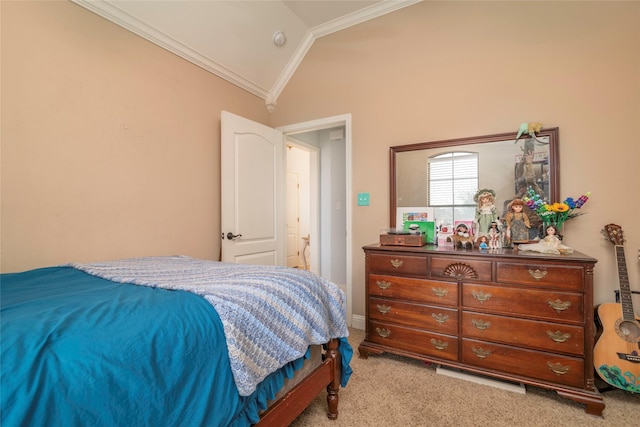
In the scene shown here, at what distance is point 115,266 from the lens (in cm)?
163

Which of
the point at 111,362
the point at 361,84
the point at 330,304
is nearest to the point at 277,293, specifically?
the point at 330,304

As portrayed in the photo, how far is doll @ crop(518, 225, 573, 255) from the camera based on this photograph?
1.87m

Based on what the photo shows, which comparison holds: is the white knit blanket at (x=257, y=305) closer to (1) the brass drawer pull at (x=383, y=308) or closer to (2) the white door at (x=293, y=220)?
(1) the brass drawer pull at (x=383, y=308)

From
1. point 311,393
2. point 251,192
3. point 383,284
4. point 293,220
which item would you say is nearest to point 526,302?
point 383,284

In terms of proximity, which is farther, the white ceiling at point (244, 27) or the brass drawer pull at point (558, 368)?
the white ceiling at point (244, 27)

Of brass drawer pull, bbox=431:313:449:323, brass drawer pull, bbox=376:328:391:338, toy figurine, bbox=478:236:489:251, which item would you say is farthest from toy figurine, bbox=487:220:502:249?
brass drawer pull, bbox=376:328:391:338

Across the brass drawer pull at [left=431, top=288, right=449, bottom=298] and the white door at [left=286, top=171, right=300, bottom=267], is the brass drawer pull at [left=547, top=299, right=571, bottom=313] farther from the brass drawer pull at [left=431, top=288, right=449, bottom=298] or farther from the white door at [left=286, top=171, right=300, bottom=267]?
the white door at [left=286, top=171, right=300, bottom=267]

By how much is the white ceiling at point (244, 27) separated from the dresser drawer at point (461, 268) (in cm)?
225

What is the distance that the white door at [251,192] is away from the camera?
8.80ft

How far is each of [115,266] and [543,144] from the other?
291 centimetres

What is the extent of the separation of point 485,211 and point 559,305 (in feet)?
2.52

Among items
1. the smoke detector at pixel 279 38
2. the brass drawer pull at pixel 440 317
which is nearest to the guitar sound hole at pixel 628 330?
the brass drawer pull at pixel 440 317

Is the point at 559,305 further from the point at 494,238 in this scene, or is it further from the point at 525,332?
the point at 494,238

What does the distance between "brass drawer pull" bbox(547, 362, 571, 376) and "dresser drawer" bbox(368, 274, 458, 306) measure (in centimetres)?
58
